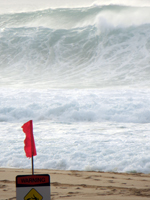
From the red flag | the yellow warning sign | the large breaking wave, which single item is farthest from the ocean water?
the yellow warning sign

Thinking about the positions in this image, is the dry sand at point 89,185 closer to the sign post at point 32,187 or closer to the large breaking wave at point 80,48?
the sign post at point 32,187

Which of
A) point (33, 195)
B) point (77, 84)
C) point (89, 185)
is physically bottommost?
point (33, 195)

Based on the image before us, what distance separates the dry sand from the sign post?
1280 mm

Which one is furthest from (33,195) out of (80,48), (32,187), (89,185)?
(80,48)

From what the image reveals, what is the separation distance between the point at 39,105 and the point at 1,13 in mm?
19187

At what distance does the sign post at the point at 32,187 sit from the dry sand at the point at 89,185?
4.20 feet

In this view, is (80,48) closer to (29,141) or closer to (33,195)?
(29,141)

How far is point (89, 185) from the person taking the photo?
3.28m

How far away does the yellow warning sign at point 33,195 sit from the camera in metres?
1.66

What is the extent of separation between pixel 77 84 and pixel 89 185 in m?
8.38

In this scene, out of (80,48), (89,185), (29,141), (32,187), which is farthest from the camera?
(80,48)

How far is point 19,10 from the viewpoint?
25500 millimetres

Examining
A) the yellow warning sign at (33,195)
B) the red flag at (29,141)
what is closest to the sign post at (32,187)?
the yellow warning sign at (33,195)

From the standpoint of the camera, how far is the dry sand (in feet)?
9.63
